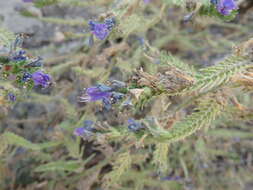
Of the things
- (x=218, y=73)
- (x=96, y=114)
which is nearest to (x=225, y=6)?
(x=218, y=73)

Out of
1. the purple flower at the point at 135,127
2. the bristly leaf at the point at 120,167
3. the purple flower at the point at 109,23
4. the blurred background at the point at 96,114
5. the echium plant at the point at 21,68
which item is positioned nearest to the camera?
the echium plant at the point at 21,68

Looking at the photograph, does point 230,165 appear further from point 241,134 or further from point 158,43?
point 158,43

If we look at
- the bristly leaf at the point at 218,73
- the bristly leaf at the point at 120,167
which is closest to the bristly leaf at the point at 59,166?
the bristly leaf at the point at 120,167

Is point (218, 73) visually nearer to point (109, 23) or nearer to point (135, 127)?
point (135, 127)

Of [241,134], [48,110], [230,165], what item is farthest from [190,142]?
[48,110]

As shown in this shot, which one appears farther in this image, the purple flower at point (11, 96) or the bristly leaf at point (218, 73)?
the purple flower at point (11, 96)

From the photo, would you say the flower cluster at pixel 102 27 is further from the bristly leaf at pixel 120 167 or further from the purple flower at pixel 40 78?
the bristly leaf at pixel 120 167
